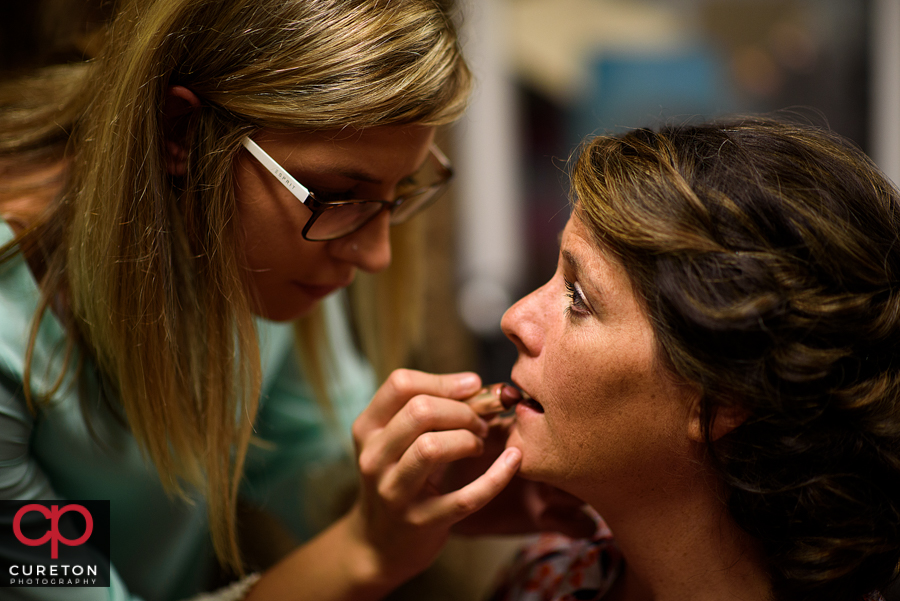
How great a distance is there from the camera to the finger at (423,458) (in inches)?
33.0

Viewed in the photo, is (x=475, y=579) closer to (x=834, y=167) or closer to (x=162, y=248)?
(x=162, y=248)

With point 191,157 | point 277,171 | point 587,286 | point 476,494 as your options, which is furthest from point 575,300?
point 191,157

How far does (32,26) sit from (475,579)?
143 centimetres

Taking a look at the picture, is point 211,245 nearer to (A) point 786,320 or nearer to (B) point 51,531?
(B) point 51,531

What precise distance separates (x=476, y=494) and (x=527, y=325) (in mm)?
226

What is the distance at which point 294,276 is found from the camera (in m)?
0.97

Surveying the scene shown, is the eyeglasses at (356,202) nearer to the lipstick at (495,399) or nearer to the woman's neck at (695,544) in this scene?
the lipstick at (495,399)

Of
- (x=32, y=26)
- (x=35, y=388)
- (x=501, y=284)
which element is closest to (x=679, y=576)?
(x=35, y=388)

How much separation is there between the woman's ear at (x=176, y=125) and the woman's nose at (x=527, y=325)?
478mm

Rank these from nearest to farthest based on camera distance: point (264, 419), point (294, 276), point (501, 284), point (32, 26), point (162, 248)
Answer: point (162, 248) < point (294, 276) < point (32, 26) < point (264, 419) < point (501, 284)

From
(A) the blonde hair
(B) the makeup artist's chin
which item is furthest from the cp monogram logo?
(B) the makeup artist's chin

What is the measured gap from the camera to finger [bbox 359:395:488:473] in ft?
2.80

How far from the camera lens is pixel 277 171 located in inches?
33.4

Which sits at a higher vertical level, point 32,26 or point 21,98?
point 32,26
